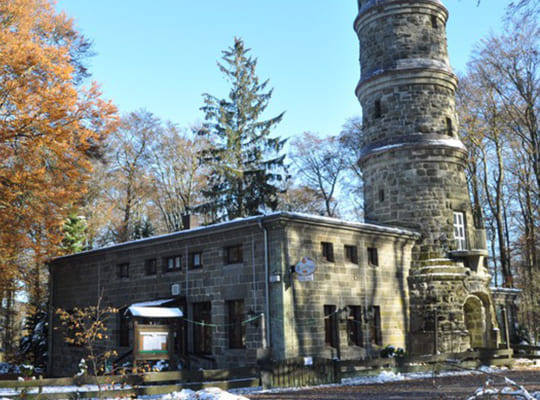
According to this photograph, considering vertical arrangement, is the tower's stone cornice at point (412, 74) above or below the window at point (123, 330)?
above

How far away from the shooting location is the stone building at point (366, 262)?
17.8 m

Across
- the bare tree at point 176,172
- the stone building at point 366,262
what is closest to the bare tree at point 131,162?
the bare tree at point 176,172

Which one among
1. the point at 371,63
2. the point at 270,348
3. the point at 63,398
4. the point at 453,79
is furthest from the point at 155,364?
the point at 453,79

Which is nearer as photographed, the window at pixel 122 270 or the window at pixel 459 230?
the window at pixel 122 270

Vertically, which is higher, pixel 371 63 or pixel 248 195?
pixel 371 63

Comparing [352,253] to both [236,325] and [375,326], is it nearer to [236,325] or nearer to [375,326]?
[375,326]

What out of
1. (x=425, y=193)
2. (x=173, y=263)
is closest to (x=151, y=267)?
(x=173, y=263)

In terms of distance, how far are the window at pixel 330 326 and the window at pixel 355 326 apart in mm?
830

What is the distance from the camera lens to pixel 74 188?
19188mm

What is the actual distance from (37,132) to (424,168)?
14.4 m

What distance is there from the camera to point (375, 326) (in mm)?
20531

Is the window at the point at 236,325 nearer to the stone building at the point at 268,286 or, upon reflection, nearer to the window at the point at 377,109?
the stone building at the point at 268,286

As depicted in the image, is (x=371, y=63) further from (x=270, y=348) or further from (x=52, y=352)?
(x=52, y=352)

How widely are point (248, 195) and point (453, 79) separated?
48.7 feet
